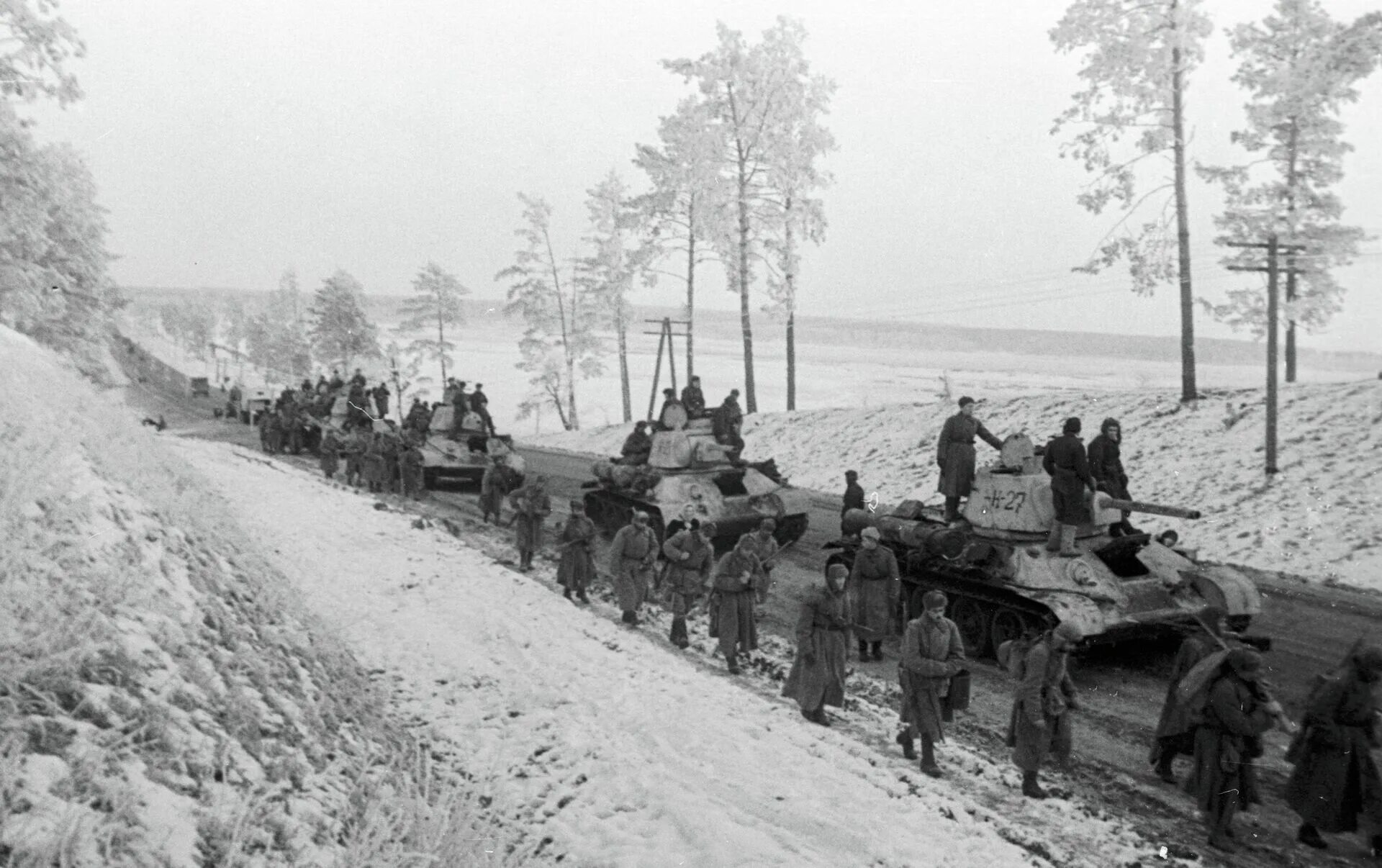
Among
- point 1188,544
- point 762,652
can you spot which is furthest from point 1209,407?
point 762,652

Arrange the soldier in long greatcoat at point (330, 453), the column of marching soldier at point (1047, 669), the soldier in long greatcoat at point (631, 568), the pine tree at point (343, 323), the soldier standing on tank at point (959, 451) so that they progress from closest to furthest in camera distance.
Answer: the column of marching soldier at point (1047, 669)
the soldier in long greatcoat at point (631, 568)
the soldier standing on tank at point (959, 451)
the soldier in long greatcoat at point (330, 453)
the pine tree at point (343, 323)

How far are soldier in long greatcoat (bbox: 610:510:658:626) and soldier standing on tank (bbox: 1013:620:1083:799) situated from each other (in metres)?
5.73

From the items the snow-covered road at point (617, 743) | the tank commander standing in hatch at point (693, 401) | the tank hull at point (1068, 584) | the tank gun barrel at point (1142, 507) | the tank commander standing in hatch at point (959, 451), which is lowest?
the snow-covered road at point (617, 743)

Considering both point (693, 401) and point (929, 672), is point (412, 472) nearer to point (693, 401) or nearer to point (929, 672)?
point (693, 401)

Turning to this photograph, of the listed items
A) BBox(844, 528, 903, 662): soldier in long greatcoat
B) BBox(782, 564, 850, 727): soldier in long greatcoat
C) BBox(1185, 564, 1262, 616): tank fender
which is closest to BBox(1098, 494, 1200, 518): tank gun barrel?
BBox(1185, 564, 1262, 616): tank fender

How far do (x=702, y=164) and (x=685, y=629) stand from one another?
2075 centimetres

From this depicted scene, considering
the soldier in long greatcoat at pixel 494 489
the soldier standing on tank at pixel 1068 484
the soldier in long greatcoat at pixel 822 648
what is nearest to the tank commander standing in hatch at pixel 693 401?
the soldier in long greatcoat at pixel 494 489

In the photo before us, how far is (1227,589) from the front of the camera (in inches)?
388

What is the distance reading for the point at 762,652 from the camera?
35.5 feet

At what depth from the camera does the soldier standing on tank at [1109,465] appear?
460 inches

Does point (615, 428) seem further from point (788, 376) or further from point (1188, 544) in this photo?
point (1188, 544)

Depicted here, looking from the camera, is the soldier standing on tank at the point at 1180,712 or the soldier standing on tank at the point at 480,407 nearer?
the soldier standing on tank at the point at 1180,712

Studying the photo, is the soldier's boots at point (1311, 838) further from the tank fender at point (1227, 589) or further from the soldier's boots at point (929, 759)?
the tank fender at point (1227, 589)

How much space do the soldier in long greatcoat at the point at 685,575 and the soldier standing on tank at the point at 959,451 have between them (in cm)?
351
